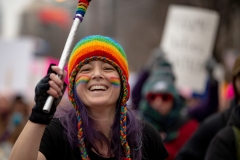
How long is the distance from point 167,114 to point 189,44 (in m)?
2.67

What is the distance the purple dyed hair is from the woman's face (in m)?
0.07

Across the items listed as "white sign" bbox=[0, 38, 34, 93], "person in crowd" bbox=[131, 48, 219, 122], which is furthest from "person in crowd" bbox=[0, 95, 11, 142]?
"white sign" bbox=[0, 38, 34, 93]

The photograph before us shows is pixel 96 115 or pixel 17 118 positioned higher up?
pixel 96 115

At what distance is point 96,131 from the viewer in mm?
3564

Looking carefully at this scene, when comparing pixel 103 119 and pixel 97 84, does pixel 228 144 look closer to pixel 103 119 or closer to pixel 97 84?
pixel 103 119

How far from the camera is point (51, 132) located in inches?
136

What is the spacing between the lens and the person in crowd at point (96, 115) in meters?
3.48

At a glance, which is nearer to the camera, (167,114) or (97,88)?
(97,88)

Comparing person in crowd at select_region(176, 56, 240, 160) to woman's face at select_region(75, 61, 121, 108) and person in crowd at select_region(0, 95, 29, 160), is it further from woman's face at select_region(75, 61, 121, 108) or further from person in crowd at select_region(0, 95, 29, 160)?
person in crowd at select_region(0, 95, 29, 160)

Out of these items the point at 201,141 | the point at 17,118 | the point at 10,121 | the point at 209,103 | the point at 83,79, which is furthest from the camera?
the point at 10,121

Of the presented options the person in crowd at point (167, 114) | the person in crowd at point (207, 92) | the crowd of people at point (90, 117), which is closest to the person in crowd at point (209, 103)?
the person in crowd at point (207, 92)

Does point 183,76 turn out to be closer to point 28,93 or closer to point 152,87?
point 152,87

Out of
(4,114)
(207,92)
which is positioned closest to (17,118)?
(4,114)

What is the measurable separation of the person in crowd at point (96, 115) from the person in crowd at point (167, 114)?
2478 mm
